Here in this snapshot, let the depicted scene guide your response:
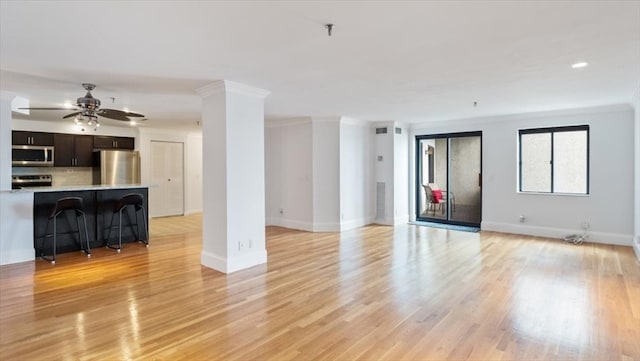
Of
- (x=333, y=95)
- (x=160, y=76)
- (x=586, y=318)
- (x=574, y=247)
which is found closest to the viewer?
(x=586, y=318)

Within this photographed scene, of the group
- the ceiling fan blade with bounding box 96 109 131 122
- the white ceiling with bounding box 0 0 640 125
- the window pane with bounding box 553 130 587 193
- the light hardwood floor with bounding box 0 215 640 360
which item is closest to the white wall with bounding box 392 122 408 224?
the light hardwood floor with bounding box 0 215 640 360

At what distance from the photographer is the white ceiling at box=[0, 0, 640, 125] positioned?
2.35m

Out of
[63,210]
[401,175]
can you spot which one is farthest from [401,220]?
[63,210]

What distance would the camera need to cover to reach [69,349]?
8.18 feet

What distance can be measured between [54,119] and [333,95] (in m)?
6.27

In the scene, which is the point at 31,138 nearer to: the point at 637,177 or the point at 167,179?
the point at 167,179

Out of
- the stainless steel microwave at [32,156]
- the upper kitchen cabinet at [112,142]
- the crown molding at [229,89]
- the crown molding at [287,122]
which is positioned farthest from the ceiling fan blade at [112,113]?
the upper kitchen cabinet at [112,142]

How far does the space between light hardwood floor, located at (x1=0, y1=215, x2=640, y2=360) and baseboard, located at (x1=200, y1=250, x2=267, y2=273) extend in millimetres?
133

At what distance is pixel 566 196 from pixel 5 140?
9.10 m

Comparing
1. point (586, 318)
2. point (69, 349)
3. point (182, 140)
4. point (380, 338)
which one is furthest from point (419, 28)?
point (182, 140)

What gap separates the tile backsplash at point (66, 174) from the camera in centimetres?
770

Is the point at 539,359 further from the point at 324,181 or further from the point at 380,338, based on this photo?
the point at 324,181

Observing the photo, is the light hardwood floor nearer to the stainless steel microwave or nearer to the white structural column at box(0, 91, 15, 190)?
the white structural column at box(0, 91, 15, 190)

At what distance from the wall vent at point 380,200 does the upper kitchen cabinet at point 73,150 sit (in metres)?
6.90
